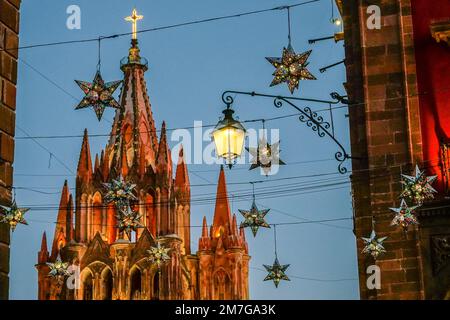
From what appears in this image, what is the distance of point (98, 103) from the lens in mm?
22609

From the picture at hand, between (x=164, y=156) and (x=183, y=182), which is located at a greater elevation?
(x=164, y=156)

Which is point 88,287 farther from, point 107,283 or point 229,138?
point 229,138

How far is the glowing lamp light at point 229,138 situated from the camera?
58.3ft

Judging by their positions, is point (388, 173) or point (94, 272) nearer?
point (388, 173)

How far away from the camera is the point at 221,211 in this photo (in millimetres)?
73562

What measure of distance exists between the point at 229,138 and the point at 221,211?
55913 mm

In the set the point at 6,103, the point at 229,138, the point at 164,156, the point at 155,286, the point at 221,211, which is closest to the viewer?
the point at 6,103

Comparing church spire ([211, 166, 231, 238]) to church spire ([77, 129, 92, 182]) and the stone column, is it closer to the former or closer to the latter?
church spire ([77, 129, 92, 182])

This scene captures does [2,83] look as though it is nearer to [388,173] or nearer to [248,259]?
[388,173]

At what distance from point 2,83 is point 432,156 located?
388 inches

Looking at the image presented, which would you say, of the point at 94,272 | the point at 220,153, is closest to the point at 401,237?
the point at 220,153

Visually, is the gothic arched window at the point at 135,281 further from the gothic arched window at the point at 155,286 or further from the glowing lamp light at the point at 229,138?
the glowing lamp light at the point at 229,138

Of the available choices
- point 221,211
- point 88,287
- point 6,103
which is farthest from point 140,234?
point 6,103

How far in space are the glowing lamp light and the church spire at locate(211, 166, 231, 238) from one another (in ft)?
179
